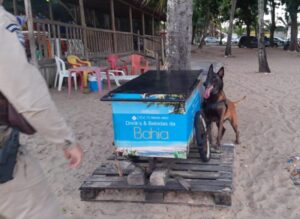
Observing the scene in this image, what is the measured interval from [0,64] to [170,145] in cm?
231

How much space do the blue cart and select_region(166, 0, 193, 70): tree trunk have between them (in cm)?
253

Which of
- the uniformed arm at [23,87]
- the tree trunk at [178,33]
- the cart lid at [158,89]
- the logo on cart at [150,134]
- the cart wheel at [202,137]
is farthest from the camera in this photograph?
the tree trunk at [178,33]

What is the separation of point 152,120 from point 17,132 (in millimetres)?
1939

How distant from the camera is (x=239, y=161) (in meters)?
4.91

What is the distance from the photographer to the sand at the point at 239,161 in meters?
3.68

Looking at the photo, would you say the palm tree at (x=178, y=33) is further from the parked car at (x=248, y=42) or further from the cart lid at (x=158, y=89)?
the parked car at (x=248, y=42)

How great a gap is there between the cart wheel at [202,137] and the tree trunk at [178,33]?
2.24m

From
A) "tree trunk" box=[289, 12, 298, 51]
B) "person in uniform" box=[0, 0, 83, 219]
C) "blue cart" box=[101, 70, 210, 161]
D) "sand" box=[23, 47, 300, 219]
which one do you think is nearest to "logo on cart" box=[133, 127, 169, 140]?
"blue cart" box=[101, 70, 210, 161]

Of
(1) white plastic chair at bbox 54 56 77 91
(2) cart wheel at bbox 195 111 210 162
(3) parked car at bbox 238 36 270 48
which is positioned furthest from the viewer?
(3) parked car at bbox 238 36 270 48

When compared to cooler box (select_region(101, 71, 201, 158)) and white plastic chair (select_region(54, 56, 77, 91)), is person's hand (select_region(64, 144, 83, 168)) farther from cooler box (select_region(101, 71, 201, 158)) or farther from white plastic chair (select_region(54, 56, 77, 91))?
white plastic chair (select_region(54, 56, 77, 91))

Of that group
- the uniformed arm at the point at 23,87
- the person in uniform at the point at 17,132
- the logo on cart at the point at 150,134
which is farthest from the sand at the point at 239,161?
the uniformed arm at the point at 23,87

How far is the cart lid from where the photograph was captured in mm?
3514

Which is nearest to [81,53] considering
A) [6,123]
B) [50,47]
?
[50,47]

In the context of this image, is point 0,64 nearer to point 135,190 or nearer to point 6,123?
point 6,123
